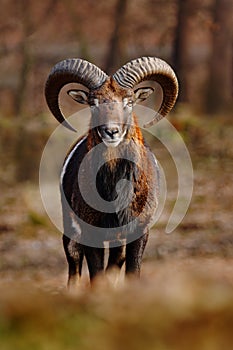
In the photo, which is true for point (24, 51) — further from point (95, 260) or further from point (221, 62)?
point (95, 260)

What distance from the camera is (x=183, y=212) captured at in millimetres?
22391

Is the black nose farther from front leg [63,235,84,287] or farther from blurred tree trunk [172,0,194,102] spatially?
blurred tree trunk [172,0,194,102]

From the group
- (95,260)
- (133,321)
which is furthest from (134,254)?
(133,321)

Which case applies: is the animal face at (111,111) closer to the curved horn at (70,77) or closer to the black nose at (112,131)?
the black nose at (112,131)

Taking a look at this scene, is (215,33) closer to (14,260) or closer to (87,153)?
(14,260)

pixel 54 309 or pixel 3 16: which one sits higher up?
pixel 3 16

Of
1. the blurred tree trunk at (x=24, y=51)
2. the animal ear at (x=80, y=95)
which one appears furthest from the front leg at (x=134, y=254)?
the blurred tree trunk at (x=24, y=51)

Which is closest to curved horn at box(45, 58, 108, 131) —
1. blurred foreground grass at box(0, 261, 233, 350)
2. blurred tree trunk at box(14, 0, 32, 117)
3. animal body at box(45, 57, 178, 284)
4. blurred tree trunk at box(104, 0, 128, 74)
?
animal body at box(45, 57, 178, 284)

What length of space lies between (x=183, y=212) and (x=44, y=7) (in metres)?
13.1

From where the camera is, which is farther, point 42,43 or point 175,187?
point 42,43

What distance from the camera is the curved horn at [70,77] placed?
34.0 ft

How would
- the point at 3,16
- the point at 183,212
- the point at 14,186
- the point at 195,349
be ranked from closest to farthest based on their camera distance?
the point at 195,349 → the point at 183,212 → the point at 14,186 → the point at 3,16

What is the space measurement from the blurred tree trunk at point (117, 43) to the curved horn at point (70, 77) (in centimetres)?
2050

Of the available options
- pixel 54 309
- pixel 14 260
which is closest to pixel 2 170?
pixel 14 260
